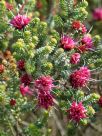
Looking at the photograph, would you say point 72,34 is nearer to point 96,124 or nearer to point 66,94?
point 66,94

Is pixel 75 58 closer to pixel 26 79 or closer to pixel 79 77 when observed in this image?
pixel 79 77

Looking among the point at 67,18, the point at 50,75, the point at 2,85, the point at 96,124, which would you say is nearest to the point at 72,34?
the point at 67,18

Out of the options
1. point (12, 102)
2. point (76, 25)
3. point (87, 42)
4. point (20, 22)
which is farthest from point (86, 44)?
point (12, 102)

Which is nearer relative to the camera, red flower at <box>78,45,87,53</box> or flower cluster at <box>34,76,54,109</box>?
flower cluster at <box>34,76,54,109</box>

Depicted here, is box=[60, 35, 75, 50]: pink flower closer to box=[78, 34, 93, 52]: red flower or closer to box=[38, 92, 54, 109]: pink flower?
box=[78, 34, 93, 52]: red flower

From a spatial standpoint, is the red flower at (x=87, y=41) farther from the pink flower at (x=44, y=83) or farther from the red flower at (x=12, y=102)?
the red flower at (x=12, y=102)

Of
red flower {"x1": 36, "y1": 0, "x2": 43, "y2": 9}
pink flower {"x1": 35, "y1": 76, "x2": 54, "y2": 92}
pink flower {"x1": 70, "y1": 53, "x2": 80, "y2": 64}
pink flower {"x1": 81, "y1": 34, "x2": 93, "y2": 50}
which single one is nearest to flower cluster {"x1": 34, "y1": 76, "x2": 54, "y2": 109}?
pink flower {"x1": 35, "y1": 76, "x2": 54, "y2": 92}
